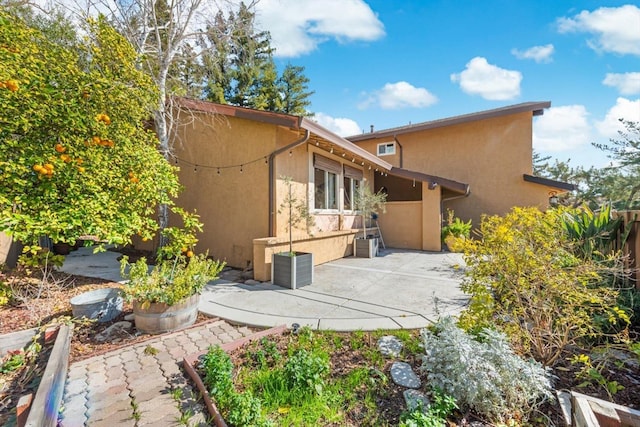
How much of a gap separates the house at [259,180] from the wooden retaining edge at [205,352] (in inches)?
107

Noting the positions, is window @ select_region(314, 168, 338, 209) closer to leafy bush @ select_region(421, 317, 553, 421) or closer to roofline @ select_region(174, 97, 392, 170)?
roofline @ select_region(174, 97, 392, 170)

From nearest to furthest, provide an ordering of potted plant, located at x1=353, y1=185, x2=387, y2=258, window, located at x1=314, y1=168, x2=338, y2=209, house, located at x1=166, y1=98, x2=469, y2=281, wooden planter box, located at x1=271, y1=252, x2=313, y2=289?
wooden planter box, located at x1=271, y1=252, x2=313, y2=289 < house, located at x1=166, y1=98, x2=469, y2=281 < window, located at x1=314, y1=168, x2=338, y2=209 < potted plant, located at x1=353, y1=185, x2=387, y2=258

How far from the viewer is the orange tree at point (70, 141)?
112 inches

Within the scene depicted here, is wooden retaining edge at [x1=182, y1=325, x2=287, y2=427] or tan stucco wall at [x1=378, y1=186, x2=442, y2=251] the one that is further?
tan stucco wall at [x1=378, y1=186, x2=442, y2=251]

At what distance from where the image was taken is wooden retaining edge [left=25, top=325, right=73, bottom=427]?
5.76 feet

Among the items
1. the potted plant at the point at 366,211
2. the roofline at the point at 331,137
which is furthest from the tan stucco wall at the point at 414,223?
the roofline at the point at 331,137

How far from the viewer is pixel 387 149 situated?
14906 mm

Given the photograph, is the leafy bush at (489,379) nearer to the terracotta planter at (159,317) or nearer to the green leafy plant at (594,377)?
the green leafy plant at (594,377)

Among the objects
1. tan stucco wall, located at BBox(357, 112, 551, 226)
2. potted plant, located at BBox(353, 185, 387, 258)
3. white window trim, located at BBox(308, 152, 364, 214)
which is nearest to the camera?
white window trim, located at BBox(308, 152, 364, 214)

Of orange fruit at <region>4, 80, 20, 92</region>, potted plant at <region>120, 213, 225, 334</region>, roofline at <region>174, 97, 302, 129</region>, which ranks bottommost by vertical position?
potted plant at <region>120, 213, 225, 334</region>

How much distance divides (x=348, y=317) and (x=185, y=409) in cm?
237

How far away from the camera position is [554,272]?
8.46ft

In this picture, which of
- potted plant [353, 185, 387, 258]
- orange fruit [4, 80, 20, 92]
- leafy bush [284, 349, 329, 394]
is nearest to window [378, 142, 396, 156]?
potted plant [353, 185, 387, 258]

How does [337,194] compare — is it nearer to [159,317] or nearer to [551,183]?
[159,317]
